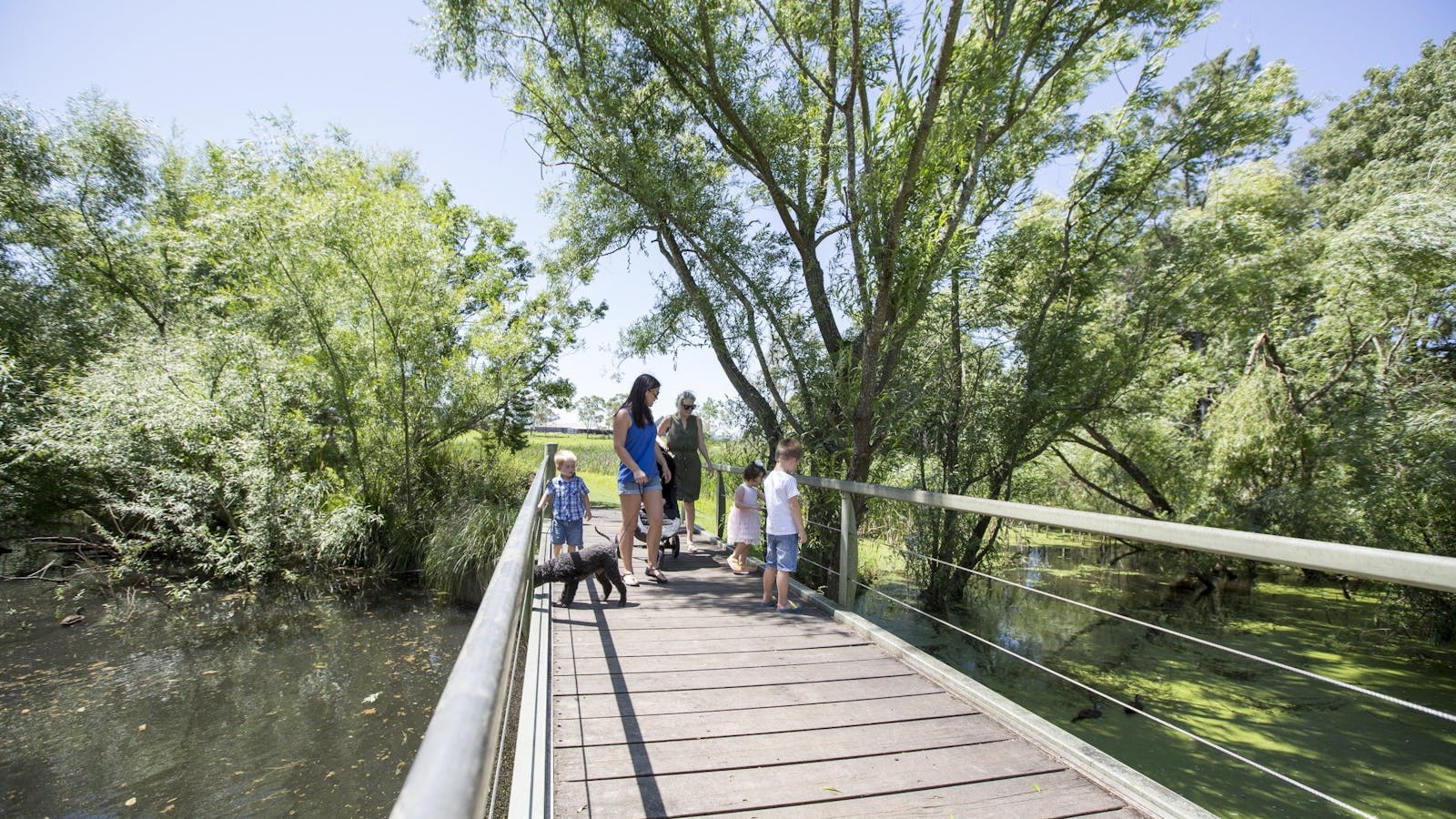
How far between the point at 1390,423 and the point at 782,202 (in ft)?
28.2

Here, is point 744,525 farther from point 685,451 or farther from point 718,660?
point 718,660

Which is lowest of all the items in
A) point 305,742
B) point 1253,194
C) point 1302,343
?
point 305,742

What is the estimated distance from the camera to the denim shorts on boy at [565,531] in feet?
18.8

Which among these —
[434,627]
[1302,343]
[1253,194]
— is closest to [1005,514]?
[434,627]

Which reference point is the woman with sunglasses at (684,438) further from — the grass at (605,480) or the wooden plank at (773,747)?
the wooden plank at (773,747)

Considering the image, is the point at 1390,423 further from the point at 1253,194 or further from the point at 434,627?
the point at 434,627

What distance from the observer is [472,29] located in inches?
355

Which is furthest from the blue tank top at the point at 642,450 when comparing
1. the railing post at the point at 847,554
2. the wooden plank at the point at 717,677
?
the wooden plank at the point at 717,677

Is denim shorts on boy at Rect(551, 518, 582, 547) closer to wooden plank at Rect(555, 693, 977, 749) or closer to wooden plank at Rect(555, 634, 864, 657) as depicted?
wooden plank at Rect(555, 634, 864, 657)

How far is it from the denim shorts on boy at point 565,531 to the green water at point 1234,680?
16.1 ft

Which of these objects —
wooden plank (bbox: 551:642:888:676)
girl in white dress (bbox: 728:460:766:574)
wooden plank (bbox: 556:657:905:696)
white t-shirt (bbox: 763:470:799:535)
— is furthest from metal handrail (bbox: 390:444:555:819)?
girl in white dress (bbox: 728:460:766:574)

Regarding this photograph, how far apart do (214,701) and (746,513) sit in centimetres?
598

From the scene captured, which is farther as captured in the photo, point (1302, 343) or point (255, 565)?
point (1302, 343)

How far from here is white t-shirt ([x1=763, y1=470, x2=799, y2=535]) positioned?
4.87 m
